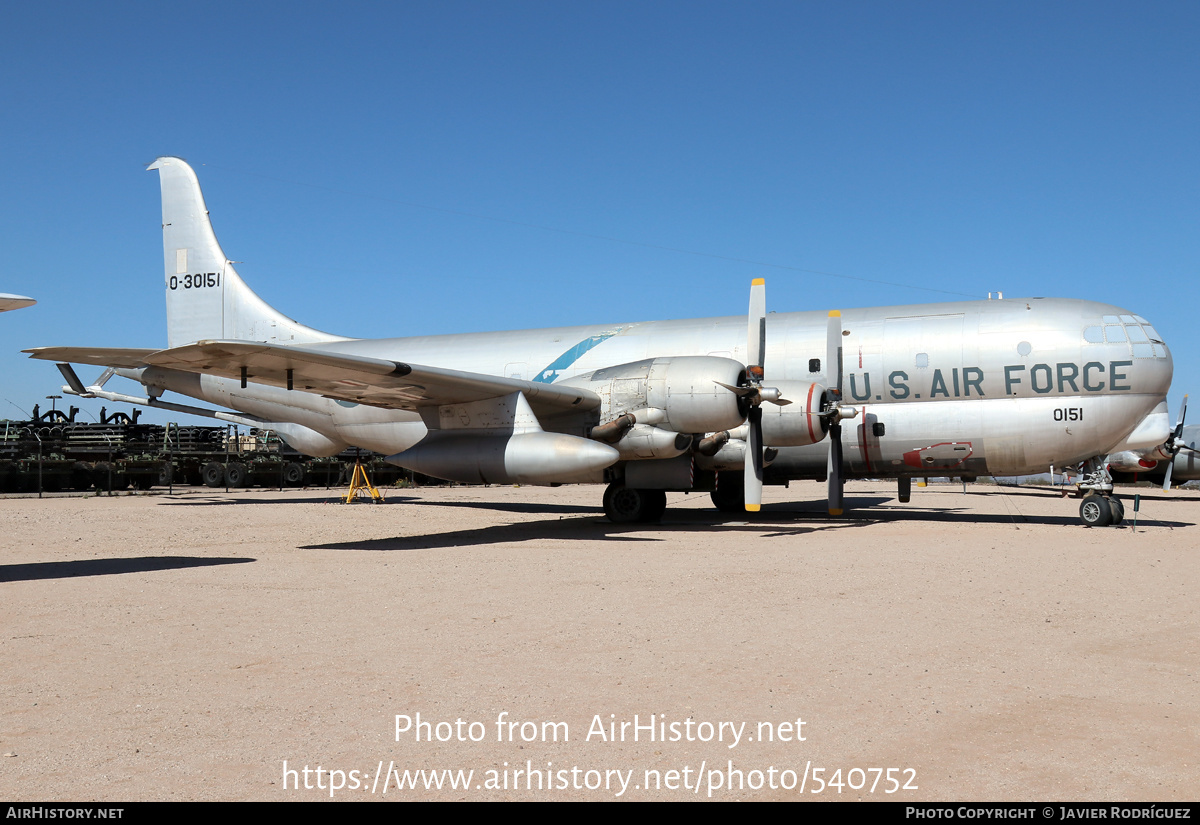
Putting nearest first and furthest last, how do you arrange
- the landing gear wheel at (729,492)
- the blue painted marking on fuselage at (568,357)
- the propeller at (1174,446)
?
1. the blue painted marking on fuselage at (568,357)
2. the landing gear wheel at (729,492)
3. the propeller at (1174,446)

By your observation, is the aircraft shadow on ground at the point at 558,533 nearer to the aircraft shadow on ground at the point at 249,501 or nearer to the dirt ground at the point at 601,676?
the dirt ground at the point at 601,676

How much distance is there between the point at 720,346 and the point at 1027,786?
14594mm

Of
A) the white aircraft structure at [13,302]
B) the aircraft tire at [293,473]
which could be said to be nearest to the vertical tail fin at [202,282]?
the aircraft tire at [293,473]

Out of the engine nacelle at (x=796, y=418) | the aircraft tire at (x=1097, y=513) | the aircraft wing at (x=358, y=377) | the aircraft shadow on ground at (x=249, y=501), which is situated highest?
the aircraft wing at (x=358, y=377)

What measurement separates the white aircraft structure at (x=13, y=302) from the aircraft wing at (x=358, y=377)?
321cm

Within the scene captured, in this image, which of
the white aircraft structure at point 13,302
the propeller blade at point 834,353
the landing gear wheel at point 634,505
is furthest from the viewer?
the landing gear wheel at point 634,505

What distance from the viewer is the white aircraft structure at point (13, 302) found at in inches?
328

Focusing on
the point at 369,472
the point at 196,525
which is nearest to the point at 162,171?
the point at 196,525

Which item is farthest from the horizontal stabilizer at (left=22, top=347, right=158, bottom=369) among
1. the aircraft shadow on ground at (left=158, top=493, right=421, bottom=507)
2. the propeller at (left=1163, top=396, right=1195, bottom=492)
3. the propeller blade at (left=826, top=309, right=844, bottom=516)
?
the propeller at (left=1163, top=396, right=1195, bottom=492)

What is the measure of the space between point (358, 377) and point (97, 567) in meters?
5.30

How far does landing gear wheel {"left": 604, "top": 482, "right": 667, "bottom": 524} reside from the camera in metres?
17.8

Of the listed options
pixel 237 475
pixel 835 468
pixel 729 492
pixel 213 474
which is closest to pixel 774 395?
pixel 835 468

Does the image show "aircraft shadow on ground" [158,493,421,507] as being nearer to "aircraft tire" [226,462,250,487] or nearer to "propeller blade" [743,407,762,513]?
"aircraft tire" [226,462,250,487]

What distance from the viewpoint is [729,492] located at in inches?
827
